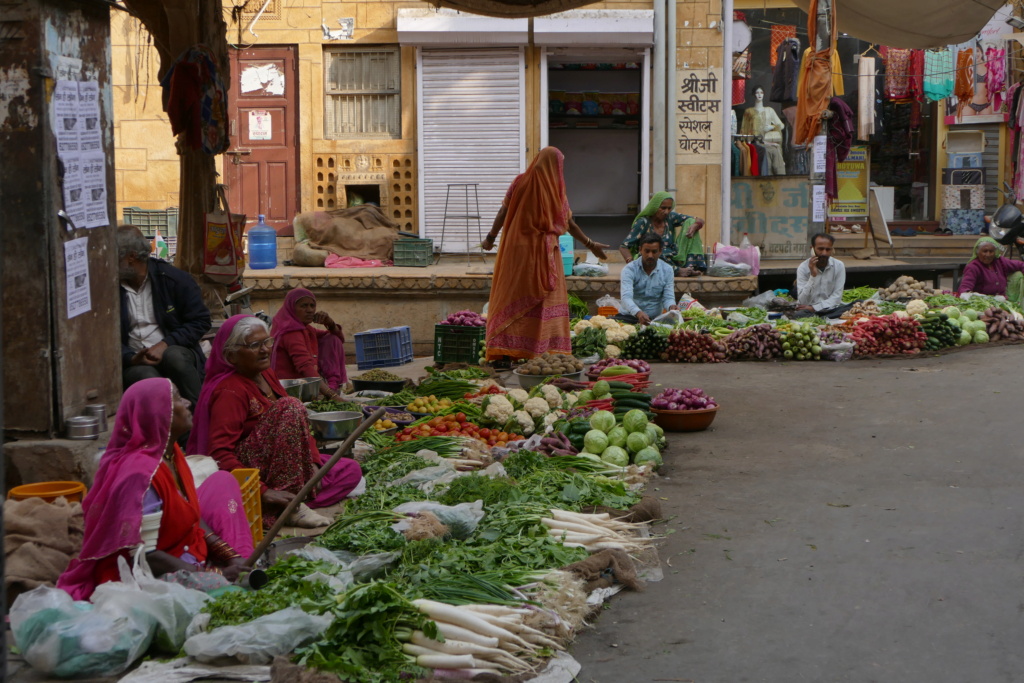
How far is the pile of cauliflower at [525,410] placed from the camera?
665 cm

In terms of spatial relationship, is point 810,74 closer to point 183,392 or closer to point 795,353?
point 795,353

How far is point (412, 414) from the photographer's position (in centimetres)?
698

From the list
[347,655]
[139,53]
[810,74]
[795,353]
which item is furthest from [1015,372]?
[139,53]

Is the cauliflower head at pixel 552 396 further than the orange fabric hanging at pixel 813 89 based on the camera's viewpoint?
No

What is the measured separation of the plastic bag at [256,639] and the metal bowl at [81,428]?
2083 millimetres

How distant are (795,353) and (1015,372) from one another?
1.89m

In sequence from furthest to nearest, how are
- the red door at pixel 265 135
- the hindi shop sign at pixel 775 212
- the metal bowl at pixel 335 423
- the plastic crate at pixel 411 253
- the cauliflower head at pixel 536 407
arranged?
the hindi shop sign at pixel 775 212 < the red door at pixel 265 135 < the plastic crate at pixel 411 253 < the cauliflower head at pixel 536 407 < the metal bowl at pixel 335 423

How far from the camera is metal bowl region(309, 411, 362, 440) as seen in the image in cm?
616

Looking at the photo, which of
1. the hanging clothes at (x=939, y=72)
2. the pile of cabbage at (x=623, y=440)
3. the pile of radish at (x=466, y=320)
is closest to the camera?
the pile of cabbage at (x=623, y=440)

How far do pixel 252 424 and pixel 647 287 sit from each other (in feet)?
20.3

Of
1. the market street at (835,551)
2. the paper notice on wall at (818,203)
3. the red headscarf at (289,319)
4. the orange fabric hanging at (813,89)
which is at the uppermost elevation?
the orange fabric hanging at (813,89)

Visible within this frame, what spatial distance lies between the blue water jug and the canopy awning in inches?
279

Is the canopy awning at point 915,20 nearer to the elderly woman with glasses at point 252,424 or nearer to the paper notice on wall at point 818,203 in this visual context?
the paper notice on wall at point 818,203

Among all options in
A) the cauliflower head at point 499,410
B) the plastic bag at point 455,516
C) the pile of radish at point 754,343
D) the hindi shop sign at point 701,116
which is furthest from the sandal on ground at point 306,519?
the hindi shop sign at point 701,116
